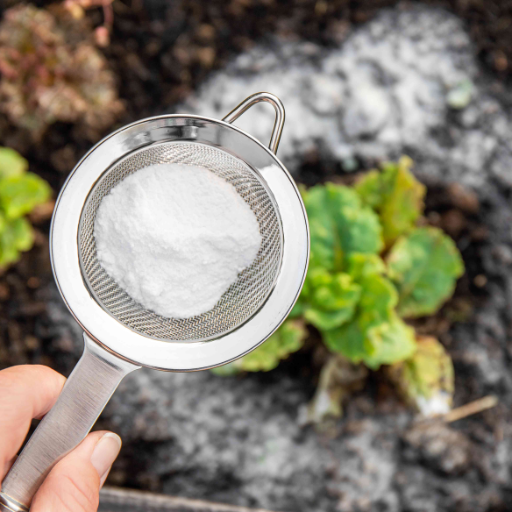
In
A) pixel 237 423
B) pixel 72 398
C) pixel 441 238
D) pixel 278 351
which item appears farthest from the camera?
pixel 237 423

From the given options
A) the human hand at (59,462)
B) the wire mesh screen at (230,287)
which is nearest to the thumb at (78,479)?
the human hand at (59,462)

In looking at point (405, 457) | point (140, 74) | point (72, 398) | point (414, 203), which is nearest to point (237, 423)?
point (405, 457)

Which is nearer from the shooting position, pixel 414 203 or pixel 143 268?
pixel 143 268

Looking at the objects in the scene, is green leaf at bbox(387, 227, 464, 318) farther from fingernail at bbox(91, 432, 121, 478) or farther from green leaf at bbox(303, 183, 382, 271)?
fingernail at bbox(91, 432, 121, 478)

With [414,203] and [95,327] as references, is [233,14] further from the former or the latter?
[95,327]

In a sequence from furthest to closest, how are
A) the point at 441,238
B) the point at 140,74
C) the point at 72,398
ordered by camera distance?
the point at 140,74 → the point at 441,238 → the point at 72,398

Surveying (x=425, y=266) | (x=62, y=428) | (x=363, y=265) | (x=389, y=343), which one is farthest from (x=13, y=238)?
(x=425, y=266)
